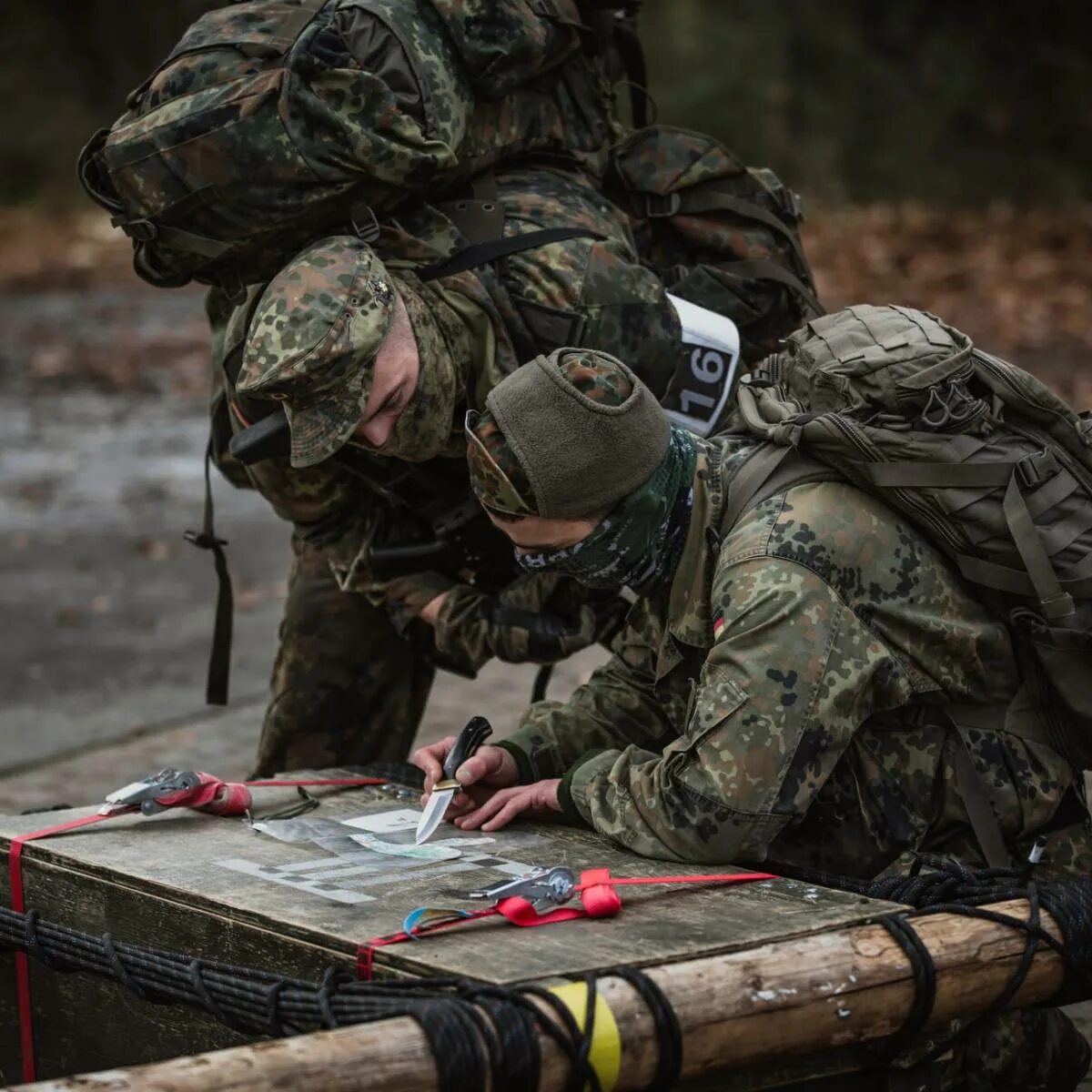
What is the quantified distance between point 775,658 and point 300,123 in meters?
1.57

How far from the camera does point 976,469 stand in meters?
3.27

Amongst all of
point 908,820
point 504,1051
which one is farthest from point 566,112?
point 504,1051

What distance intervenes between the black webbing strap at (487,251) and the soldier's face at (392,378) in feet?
0.67

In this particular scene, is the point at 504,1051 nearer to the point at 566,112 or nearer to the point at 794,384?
the point at 794,384

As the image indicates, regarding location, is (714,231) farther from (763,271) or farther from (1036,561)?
(1036,561)

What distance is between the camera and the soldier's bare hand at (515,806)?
361 cm

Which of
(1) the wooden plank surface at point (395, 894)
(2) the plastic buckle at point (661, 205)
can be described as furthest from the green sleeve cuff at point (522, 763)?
(2) the plastic buckle at point (661, 205)

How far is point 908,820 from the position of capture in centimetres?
340

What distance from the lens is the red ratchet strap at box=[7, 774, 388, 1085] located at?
3568mm

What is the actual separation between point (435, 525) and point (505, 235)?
72 cm

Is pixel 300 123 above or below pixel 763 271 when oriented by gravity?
above

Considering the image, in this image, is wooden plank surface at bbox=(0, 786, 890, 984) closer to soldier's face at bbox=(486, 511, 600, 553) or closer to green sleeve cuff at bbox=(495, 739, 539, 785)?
green sleeve cuff at bbox=(495, 739, 539, 785)

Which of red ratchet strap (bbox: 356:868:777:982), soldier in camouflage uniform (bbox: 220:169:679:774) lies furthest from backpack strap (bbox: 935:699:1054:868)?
soldier in camouflage uniform (bbox: 220:169:679:774)

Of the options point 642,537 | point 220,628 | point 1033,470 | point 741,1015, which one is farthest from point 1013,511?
point 220,628
